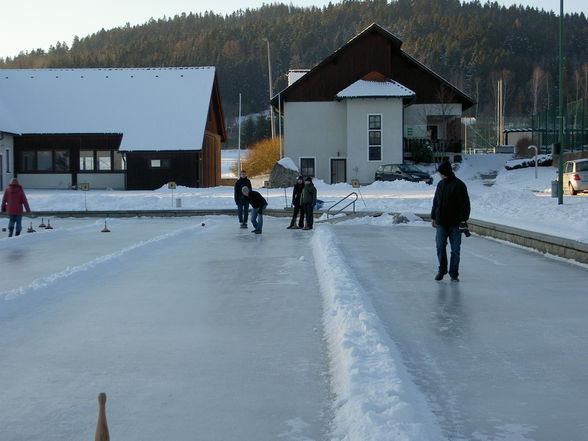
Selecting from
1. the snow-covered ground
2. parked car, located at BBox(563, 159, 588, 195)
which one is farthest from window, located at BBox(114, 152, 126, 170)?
the snow-covered ground

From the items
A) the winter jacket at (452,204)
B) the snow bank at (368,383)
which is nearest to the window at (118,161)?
the winter jacket at (452,204)

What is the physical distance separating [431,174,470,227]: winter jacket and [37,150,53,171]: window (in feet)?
140

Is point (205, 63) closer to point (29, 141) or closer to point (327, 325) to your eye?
point (29, 141)

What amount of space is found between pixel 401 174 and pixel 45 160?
23470 mm

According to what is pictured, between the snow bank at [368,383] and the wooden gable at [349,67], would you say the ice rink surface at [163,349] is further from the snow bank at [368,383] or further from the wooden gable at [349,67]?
the wooden gable at [349,67]

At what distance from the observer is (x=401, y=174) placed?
152 feet

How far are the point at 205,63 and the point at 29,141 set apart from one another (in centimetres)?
10789

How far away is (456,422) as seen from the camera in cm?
471

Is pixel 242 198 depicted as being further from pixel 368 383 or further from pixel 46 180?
pixel 46 180

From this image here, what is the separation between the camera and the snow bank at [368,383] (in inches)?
171

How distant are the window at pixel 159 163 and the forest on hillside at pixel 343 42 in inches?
3298

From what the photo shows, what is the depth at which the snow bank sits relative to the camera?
4355 mm

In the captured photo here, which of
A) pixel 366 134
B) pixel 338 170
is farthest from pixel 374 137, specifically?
pixel 338 170

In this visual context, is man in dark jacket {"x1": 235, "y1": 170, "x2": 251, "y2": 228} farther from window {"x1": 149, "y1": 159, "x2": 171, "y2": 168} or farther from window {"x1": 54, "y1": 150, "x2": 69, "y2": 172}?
window {"x1": 54, "y1": 150, "x2": 69, "y2": 172}
